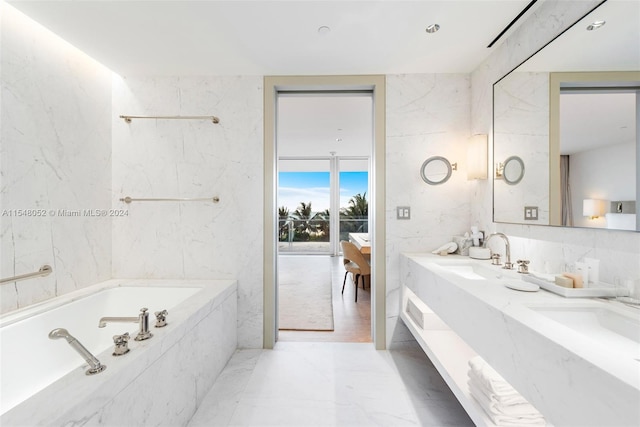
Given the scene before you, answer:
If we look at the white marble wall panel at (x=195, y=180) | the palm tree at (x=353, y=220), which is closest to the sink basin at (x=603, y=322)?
the white marble wall panel at (x=195, y=180)

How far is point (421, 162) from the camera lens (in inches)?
94.7

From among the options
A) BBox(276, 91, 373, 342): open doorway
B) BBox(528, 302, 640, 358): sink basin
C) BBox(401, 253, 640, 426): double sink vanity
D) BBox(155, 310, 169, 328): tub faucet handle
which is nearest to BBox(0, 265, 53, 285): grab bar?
BBox(155, 310, 169, 328): tub faucet handle

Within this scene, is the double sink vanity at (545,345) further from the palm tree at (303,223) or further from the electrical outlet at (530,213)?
the palm tree at (303,223)

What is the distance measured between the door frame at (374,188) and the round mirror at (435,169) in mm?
371

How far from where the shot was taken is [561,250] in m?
1.48

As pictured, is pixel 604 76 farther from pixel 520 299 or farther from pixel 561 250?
pixel 520 299

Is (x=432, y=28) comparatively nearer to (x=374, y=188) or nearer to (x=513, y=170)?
(x=513, y=170)

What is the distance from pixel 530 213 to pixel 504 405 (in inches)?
43.3

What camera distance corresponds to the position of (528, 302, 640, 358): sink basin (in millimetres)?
963

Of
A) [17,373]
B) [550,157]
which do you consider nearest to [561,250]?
[550,157]

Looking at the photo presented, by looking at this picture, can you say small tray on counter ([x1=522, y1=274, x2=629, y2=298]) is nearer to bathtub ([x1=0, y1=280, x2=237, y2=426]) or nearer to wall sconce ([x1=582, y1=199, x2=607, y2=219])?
wall sconce ([x1=582, y1=199, x2=607, y2=219])

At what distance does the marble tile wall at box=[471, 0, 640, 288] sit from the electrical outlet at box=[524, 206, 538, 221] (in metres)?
0.06

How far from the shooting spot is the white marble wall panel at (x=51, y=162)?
1646 millimetres

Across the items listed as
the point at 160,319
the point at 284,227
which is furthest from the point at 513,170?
the point at 284,227
